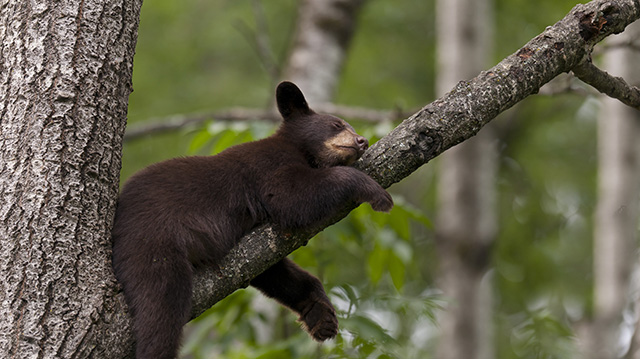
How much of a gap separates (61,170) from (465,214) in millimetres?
4839

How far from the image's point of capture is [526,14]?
1009 cm

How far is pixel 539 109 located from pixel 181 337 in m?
10.6

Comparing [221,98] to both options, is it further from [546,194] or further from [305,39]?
[546,194]

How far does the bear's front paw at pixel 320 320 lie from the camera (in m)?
3.83

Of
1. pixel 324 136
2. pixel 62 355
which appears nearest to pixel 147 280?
pixel 62 355

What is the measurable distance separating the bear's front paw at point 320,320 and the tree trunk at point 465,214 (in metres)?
3.09

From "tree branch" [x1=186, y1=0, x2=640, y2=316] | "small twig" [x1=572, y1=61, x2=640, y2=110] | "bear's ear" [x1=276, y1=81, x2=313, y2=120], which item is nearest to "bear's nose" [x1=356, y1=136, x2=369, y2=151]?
"bear's ear" [x1=276, y1=81, x2=313, y2=120]

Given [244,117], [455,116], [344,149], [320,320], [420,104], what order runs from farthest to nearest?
[420,104] < [244,117] < [344,149] < [320,320] < [455,116]

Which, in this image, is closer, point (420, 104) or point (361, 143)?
point (361, 143)

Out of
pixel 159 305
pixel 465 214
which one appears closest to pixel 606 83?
pixel 159 305

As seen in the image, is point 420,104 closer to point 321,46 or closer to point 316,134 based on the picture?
point 321,46

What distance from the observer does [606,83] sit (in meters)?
3.52

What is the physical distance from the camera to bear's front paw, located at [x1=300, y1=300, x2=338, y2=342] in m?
3.83

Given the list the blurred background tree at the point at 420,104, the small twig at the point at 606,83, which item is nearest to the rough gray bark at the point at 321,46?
the blurred background tree at the point at 420,104
